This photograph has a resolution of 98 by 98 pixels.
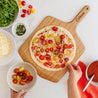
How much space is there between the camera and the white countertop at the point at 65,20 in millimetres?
1363

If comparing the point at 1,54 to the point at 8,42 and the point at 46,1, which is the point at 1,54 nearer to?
the point at 8,42

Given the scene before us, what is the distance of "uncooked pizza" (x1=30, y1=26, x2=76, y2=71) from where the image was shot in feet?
4.50

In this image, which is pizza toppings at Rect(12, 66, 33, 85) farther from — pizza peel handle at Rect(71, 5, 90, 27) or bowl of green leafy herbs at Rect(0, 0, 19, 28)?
pizza peel handle at Rect(71, 5, 90, 27)

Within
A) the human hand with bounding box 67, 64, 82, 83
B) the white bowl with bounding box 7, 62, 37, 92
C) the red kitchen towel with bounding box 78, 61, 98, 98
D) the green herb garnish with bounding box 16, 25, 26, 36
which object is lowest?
the white bowl with bounding box 7, 62, 37, 92

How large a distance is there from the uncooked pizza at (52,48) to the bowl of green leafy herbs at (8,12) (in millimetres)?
242

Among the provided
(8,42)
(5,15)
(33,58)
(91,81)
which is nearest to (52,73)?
(33,58)

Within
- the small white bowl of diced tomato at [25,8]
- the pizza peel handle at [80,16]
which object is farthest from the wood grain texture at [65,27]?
the small white bowl of diced tomato at [25,8]

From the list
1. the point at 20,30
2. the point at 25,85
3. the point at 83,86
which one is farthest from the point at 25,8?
the point at 83,86

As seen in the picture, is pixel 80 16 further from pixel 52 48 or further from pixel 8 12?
pixel 8 12

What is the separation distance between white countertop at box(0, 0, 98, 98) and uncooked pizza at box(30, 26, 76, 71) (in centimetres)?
9

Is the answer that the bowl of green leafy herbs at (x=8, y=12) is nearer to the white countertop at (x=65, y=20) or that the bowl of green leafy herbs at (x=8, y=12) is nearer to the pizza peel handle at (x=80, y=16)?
the white countertop at (x=65, y=20)

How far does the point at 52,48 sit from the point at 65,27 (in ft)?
0.67

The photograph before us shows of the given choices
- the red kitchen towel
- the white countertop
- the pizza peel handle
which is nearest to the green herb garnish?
the white countertop

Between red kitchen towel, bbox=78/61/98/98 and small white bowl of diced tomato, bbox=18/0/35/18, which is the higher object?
small white bowl of diced tomato, bbox=18/0/35/18
